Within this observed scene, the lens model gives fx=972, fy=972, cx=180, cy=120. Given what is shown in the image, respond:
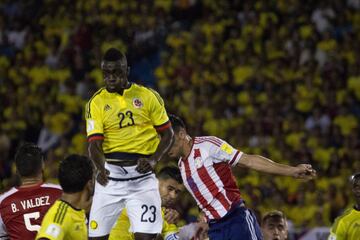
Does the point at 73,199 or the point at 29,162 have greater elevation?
the point at 29,162

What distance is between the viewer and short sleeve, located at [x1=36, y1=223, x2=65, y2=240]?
292 inches

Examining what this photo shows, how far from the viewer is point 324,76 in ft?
59.9

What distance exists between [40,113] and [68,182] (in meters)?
12.1

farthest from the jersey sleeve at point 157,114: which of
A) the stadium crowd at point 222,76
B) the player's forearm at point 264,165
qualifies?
the stadium crowd at point 222,76

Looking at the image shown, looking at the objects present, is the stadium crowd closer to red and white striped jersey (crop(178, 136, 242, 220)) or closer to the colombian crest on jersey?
red and white striped jersey (crop(178, 136, 242, 220))

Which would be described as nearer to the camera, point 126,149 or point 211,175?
point 126,149

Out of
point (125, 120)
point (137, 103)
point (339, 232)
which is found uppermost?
point (137, 103)

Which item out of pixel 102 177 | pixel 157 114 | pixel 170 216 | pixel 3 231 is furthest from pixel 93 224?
pixel 170 216

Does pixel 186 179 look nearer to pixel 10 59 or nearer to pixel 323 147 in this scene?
pixel 323 147

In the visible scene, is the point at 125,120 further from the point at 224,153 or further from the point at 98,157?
the point at 224,153

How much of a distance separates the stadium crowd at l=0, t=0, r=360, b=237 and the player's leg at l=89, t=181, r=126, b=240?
6.08 metres

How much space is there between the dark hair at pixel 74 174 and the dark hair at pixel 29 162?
0.87 metres

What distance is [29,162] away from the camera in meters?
8.50

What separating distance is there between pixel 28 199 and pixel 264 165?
2.19 metres
